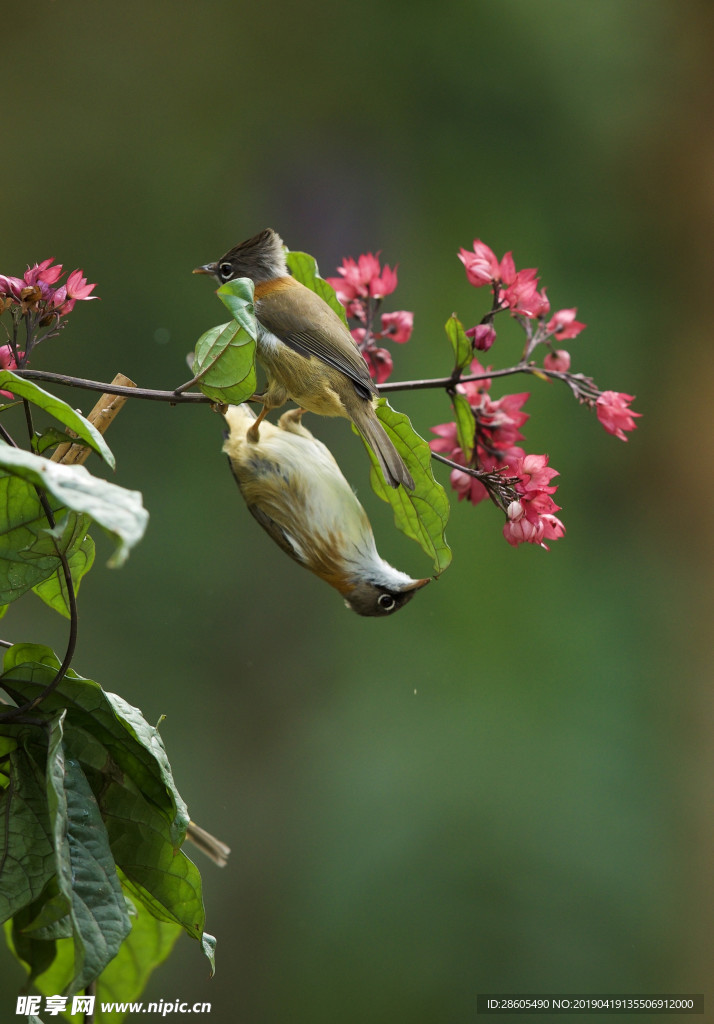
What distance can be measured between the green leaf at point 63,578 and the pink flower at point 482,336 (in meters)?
0.45

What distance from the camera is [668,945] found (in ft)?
8.79

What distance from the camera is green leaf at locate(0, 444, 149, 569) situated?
0.47 metres

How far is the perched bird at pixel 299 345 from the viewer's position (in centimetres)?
96

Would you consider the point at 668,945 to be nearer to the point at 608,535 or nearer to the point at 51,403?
the point at 608,535

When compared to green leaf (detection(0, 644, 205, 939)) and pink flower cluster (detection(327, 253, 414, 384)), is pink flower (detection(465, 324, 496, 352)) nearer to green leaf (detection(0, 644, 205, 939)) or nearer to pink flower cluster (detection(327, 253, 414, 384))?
pink flower cluster (detection(327, 253, 414, 384))

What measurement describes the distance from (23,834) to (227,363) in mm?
357

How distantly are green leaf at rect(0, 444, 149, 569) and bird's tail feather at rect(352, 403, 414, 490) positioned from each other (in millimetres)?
358

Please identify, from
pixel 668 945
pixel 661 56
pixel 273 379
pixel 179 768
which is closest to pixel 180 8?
pixel 661 56

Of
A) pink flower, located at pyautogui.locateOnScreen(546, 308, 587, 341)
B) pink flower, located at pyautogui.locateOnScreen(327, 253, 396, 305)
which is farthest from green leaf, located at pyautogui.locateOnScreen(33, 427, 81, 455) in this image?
pink flower, located at pyautogui.locateOnScreen(546, 308, 587, 341)

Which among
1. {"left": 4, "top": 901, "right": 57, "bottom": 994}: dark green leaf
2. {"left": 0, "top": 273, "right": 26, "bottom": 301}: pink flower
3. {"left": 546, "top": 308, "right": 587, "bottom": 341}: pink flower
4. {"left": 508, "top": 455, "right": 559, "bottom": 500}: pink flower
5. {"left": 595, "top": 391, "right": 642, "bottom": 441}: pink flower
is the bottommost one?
{"left": 4, "top": 901, "right": 57, "bottom": 994}: dark green leaf

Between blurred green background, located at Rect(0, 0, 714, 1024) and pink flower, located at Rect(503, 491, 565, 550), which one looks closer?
pink flower, located at Rect(503, 491, 565, 550)

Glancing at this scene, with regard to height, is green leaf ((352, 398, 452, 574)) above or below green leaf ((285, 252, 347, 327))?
below

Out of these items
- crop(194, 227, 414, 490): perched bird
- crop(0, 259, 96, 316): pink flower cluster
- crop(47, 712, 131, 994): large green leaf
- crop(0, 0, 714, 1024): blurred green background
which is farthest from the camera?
crop(0, 0, 714, 1024): blurred green background

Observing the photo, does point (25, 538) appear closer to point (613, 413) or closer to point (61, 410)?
point (61, 410)
